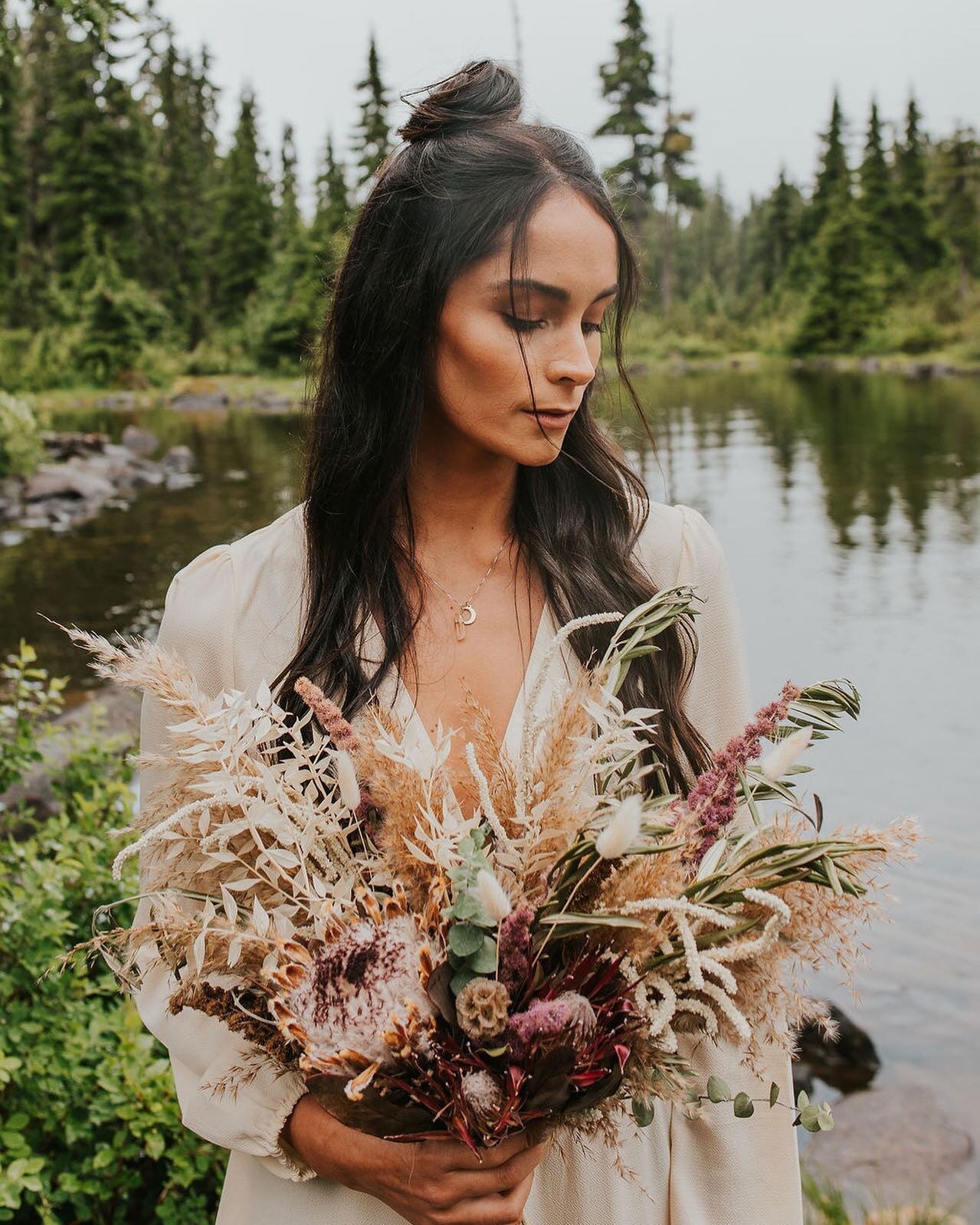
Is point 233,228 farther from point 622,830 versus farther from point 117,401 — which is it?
point 622,830

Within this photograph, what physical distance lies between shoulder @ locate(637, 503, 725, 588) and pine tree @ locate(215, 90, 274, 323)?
1745 inches

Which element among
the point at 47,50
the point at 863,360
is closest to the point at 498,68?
the point at 863,360

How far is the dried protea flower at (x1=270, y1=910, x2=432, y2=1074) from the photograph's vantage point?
1065 mm

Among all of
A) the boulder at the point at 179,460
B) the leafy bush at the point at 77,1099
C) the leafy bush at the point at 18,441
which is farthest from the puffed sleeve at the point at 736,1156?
the boulder at the point at 179,460

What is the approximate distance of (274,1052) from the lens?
1.21 meters

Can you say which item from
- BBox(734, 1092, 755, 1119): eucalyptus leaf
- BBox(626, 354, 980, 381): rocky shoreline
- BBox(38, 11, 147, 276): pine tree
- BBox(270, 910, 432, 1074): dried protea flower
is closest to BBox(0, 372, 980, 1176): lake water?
BBox(734, 1092, 755, 1119): eucalyptus leaf

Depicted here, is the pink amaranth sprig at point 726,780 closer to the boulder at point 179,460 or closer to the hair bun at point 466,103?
the hair bun at point 466,103

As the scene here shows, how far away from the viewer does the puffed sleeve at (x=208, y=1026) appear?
1.53 m

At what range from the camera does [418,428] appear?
1916 millimetres

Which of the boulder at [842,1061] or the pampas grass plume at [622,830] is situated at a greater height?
the pampas grass plume at [622,830]

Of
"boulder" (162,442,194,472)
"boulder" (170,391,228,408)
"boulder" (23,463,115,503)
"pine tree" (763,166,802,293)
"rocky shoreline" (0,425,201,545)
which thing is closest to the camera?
"rocky shoreline" (0,425,201,545)

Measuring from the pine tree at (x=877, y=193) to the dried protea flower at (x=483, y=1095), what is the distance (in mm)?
46665

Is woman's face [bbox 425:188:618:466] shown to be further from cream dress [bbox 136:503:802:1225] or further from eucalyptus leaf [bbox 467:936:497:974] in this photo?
eucalyptus leaf [bbox 467:936:497:974]

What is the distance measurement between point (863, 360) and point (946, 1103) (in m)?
36.3
